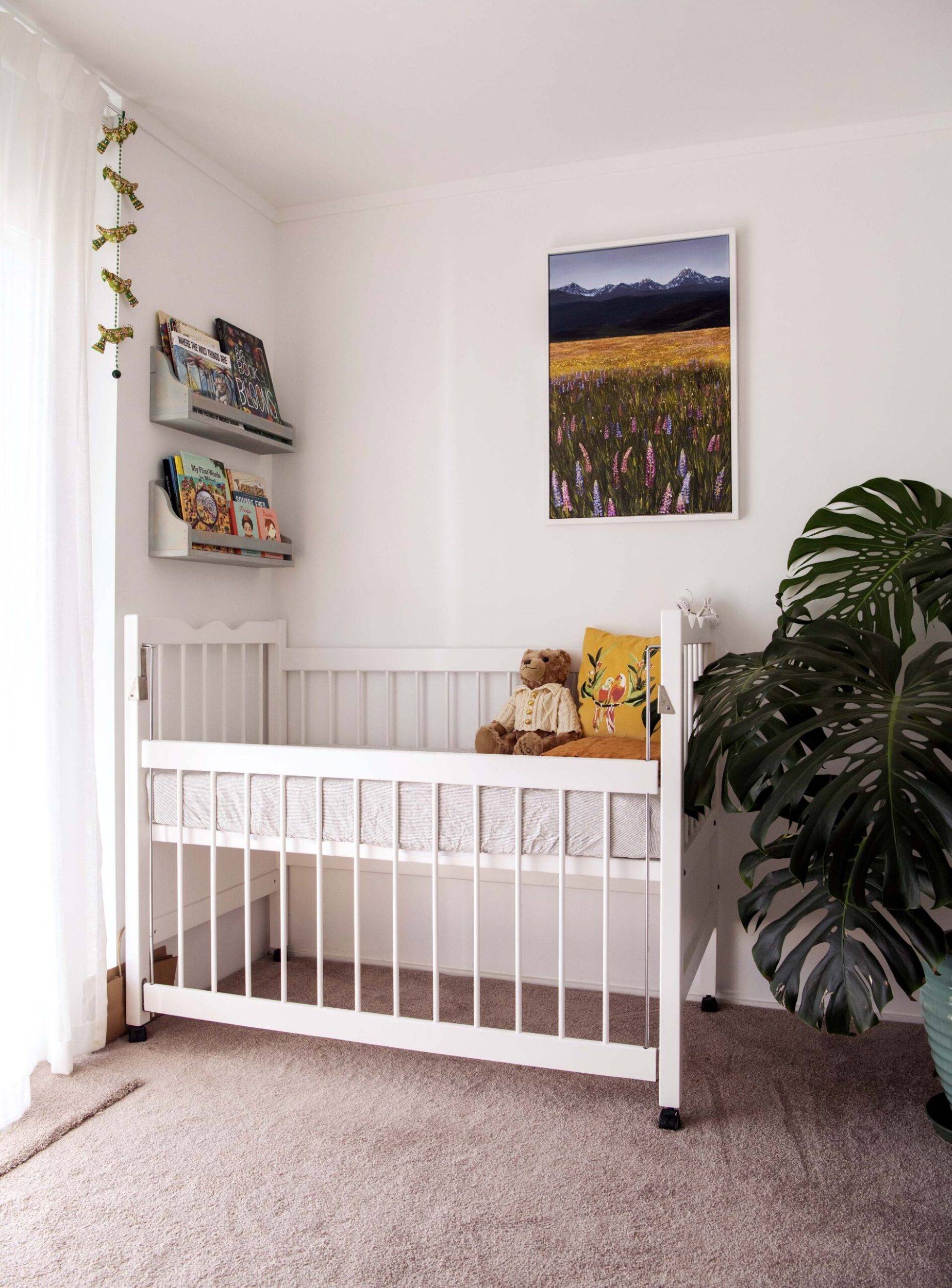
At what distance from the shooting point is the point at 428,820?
194 cm

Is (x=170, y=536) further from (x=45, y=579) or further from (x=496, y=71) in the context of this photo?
(x=496, y=71)

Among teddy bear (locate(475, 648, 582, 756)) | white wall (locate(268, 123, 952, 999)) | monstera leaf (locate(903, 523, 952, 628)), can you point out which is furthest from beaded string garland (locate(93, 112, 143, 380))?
monstera leaf (locate(903, 523, 952, 628))

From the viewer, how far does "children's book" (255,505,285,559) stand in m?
2.67

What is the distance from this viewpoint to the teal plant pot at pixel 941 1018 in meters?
1.67

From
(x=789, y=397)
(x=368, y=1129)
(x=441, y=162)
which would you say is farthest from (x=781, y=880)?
(x=441, y=162)

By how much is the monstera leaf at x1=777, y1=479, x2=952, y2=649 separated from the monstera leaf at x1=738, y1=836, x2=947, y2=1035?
2.24 feet

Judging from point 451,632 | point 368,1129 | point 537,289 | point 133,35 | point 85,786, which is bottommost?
point 368,1129

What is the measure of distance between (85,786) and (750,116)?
2275 mm

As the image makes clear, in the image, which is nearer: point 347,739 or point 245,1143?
point 245,1143

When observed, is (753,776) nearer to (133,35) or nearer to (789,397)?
(789,397)

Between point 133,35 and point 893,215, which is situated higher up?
point 133,35

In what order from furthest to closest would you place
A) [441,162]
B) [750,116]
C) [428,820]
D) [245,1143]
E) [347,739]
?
[347,739], [441,162], [750,116], [428,820], [245,1143]

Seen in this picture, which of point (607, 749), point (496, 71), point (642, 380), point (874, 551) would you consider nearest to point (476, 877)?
point (607, 749)

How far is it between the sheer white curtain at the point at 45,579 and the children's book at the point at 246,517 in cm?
56
